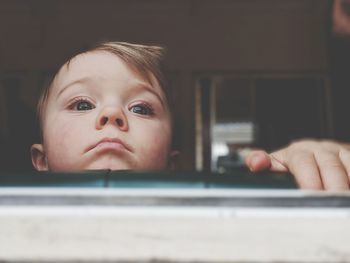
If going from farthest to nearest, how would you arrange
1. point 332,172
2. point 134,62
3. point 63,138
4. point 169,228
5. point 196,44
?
point 196,44, point 134,62, point 63,138, point 332,172, point 169,228

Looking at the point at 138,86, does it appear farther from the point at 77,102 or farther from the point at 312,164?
→ the point at 312,164

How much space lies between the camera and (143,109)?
1.08 meters

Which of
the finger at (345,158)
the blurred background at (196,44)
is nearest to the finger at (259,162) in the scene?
the finger at (345,158)

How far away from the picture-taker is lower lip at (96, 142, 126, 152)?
909mm

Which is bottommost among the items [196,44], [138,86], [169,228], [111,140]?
[169,228]

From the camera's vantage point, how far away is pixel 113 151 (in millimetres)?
911

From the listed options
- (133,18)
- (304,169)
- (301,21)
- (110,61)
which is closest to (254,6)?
(301,21)

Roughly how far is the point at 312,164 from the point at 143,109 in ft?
1.68

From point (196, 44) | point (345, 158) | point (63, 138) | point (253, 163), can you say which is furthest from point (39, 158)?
point (196, 44)

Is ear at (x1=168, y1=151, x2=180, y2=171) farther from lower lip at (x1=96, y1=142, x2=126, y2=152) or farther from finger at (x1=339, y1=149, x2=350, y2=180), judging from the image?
finger at (x1=339, y1=149, x2=350, y2=180)

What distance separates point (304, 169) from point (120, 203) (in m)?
0.27

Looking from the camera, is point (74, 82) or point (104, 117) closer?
point (104, 117)

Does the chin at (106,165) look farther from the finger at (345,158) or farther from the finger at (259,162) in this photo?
the finger at (345,158)

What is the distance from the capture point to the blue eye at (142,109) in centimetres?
105
